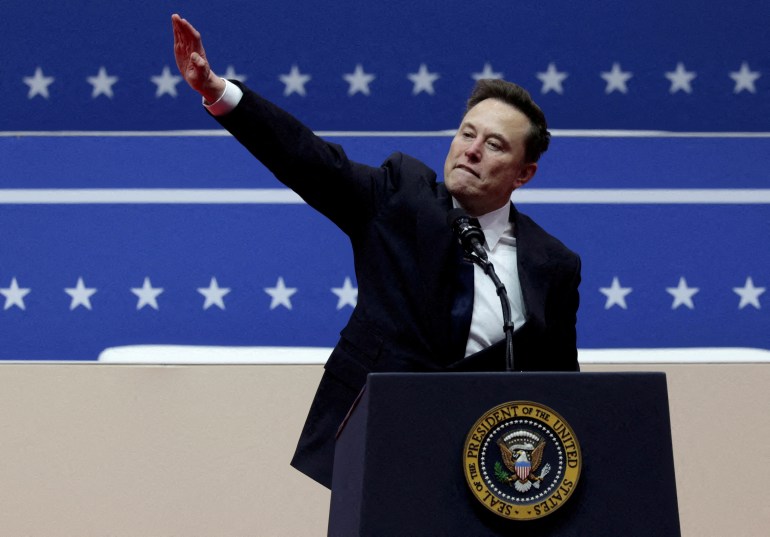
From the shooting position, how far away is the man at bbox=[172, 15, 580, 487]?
4.88ft

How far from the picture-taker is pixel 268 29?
2.62m

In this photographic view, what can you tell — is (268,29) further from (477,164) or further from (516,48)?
(477,164)

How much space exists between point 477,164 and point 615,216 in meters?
0.95

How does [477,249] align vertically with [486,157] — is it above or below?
below

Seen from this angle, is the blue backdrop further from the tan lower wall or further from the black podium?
the black podium

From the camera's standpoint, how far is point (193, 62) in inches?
55.8

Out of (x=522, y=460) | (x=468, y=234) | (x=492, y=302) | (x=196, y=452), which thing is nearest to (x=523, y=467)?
(x=522, y=460)

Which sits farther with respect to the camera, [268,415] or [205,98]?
[268,415]

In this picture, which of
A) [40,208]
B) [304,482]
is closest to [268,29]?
[40,208]

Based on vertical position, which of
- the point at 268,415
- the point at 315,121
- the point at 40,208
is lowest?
the point at 268,415

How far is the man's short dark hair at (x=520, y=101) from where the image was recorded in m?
1.81

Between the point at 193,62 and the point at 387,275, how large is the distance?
447 millimetres

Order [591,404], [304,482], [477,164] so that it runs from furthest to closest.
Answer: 1. [304,482]
2. [477,164]
3. [591,404]

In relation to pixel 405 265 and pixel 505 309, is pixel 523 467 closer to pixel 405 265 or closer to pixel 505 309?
pixel 505 309
